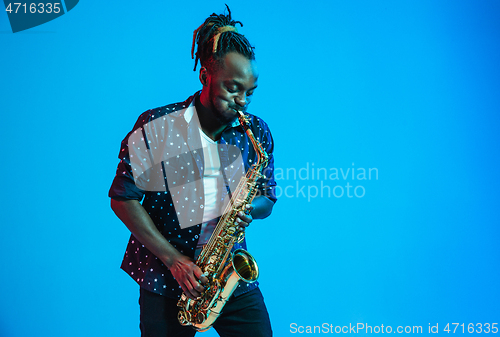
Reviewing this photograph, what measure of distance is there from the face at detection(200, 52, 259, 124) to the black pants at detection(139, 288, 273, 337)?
2.90 feet

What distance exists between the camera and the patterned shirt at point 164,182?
173 cm

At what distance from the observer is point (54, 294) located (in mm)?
2891

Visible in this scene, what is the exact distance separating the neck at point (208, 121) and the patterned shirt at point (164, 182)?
42 mm

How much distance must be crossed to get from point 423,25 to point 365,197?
1.37 m

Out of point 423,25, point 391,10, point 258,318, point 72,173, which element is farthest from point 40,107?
point 423,25

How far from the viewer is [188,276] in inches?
65.3

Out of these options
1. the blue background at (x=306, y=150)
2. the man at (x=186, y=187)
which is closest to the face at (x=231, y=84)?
the man at (x=186, y=187)

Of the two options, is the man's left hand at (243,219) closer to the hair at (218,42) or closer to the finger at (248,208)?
the finger at (248,208)

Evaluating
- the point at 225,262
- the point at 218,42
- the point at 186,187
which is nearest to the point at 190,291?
the point at 225,262

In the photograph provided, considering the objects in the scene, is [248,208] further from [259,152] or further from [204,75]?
[204,75]

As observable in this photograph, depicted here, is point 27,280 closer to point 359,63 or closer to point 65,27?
point 65,27

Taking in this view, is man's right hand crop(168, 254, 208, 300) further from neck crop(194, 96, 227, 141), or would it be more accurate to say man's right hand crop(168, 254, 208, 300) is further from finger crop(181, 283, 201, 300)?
neck crop(194, 96, 227, 141)

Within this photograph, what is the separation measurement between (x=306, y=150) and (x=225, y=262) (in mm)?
1354

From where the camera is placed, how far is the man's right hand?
166 cm
